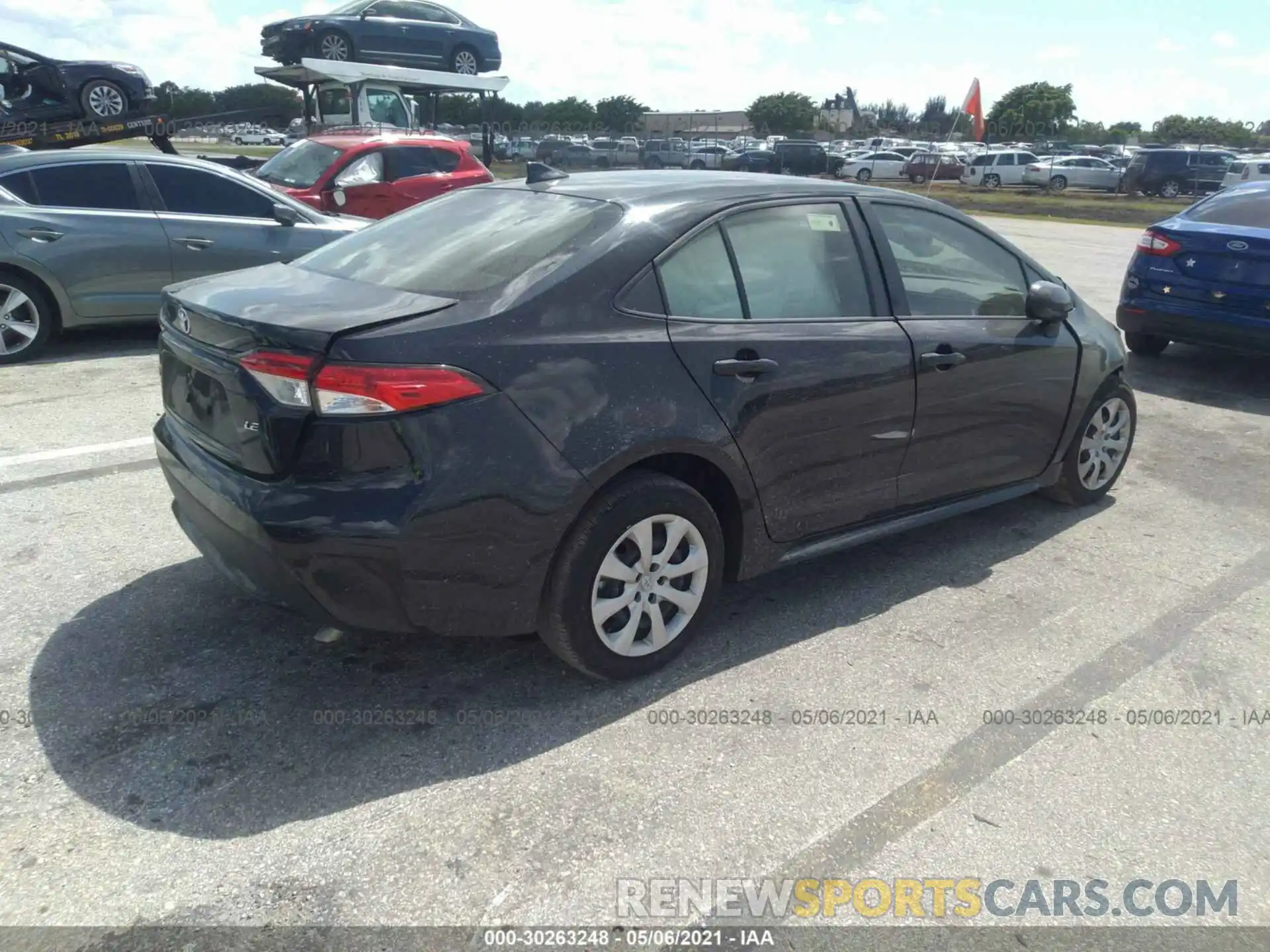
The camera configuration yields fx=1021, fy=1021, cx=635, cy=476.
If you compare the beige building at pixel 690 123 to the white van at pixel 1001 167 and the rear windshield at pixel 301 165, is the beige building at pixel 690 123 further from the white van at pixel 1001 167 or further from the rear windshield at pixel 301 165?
the rear windshield at pixel 301 165

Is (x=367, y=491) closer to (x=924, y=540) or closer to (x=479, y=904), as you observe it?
(x=479, y=904)

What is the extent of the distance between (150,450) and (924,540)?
4098mm

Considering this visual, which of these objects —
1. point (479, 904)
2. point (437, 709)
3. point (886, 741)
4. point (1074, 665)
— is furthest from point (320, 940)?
point (1074, 665)

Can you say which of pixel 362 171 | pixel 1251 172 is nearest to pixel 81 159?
pixel 362 171

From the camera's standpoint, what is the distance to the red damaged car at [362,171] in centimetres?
1090

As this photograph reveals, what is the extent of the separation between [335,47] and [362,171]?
8.05 m

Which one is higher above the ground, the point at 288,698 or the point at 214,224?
the point at 214,224

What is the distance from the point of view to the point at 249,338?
2982 millimetres

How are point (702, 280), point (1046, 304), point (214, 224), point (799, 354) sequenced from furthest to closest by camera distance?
point (214, 224) < point (1046, 304) < point (799, 354) < point (702, 280)

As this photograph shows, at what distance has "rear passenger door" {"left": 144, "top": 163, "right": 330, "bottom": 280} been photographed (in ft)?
25.6

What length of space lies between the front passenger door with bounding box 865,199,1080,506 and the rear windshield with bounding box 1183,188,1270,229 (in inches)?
172

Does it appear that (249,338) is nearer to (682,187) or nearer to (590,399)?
(590,399)

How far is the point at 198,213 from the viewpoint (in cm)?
797

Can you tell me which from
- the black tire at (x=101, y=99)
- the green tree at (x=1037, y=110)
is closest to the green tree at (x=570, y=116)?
the green tree at (x=1037, y=110)
